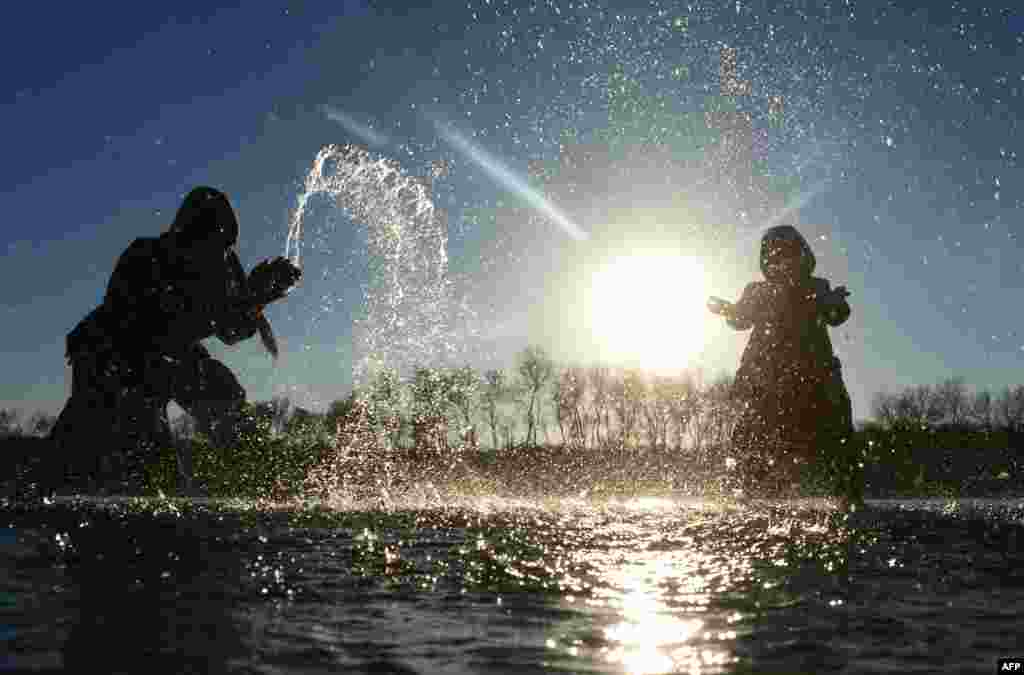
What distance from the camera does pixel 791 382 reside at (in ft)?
35.4

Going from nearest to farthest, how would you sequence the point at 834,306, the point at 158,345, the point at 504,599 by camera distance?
the point at 504,599, the point at 158,345, the point at 834,306

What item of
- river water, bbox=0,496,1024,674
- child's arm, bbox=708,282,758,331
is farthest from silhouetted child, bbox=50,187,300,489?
child's arm, bbox=708,282,758,331

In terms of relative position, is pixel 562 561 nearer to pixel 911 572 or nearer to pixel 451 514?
pixel 911 572

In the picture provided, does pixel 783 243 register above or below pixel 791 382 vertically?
above

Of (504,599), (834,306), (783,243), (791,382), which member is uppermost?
(783,243)

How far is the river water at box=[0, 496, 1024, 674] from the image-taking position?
7.33 ft

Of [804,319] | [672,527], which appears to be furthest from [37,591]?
[804,319]

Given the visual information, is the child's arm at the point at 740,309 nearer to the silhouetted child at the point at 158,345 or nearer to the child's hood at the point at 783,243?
the child's hood at the point at 783,243

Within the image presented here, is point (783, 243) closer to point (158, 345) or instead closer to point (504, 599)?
point (158, 345)

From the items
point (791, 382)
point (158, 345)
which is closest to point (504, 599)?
point (158, 345)

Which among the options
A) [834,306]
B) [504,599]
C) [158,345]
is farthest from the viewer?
[834,306]

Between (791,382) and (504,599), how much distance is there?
834 cm

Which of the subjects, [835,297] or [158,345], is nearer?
[158,345]

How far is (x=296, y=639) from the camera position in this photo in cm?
241
